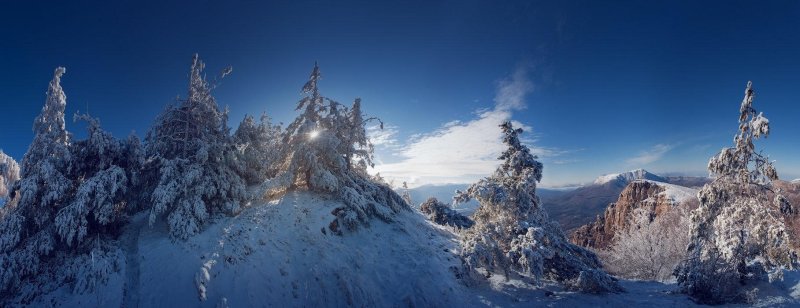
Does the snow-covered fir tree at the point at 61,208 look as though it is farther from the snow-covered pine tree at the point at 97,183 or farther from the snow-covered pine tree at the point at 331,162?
the snow-covered pine tree at the point at 331,162

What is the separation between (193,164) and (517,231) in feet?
53.5

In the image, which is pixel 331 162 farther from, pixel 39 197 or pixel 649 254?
pixel 649 254

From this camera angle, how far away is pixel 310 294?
14.0 m

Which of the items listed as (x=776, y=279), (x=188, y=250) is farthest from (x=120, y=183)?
(x=776, y=279)

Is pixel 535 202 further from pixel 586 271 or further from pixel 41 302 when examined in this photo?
pixel 41 302

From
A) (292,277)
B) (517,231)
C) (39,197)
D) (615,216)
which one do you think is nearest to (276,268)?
(292,277)

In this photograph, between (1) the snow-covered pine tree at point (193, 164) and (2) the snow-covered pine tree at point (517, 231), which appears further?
(1) the snow-covered pine tree at point (193, 164)

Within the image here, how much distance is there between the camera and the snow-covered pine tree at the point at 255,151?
21047 mm

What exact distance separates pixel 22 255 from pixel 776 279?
102 ft

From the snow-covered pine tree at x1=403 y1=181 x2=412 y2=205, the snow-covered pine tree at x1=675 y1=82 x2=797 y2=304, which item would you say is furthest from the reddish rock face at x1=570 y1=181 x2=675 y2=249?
the snow-covered pine tree at x1=675 y1=82 x2=797 y2=304

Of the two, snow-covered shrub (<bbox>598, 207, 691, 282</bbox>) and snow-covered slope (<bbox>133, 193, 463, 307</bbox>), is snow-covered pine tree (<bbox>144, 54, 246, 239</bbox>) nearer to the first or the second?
snow-covered slope (<bbox>133, 193, 463, 307</bbox>)

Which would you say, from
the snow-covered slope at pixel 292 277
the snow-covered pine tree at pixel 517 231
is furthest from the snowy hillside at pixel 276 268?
the snow-covered pine tree at pixel 517 231

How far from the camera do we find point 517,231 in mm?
14859

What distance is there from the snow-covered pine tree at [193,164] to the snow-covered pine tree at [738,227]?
70.8ft
